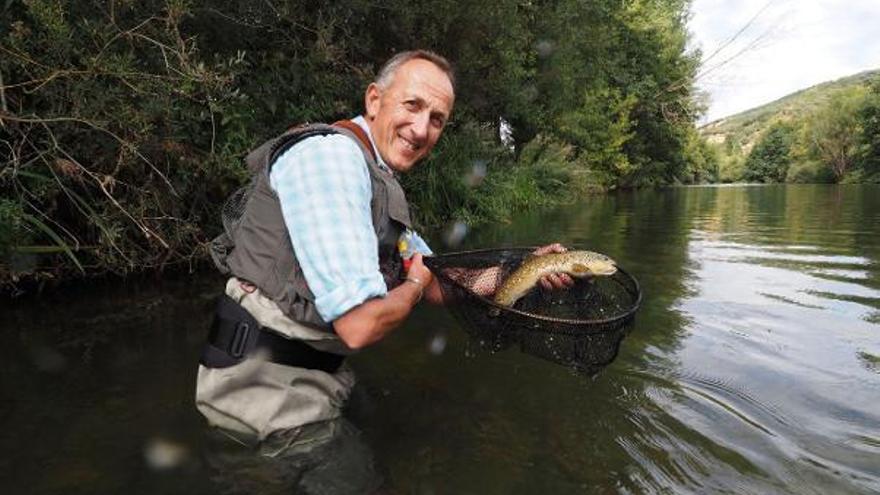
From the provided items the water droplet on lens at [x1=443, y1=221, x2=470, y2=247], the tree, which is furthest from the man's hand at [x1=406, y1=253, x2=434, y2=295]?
the tree

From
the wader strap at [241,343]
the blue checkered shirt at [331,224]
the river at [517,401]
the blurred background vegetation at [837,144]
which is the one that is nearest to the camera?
the blue checkered shirt at [331,224]

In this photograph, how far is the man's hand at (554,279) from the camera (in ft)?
12.0

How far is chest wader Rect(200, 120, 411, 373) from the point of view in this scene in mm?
2551

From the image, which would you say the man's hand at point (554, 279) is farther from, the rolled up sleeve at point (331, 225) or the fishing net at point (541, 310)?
the rolled up sleeve at point (331, 225)

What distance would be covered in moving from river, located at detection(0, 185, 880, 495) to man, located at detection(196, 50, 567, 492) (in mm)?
597

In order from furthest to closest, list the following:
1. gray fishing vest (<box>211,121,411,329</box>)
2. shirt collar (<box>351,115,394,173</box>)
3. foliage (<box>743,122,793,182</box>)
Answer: foliage (<box>743,122,793,182</box>) < shirt collar (<box>351,115,394,173</box>) < gray fishing vest (<box>211,121,411,329</box>)

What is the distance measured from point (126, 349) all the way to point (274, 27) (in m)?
4.46

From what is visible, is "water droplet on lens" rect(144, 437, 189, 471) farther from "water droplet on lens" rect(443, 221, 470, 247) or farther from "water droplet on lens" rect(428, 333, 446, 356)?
"water droplet on lens" rect(443, 221, 470, 247)

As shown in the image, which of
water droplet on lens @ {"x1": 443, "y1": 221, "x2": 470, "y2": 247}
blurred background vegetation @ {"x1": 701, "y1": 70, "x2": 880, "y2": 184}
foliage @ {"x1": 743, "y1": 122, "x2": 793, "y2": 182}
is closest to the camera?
water droplet on lens @ {"x1": 443, "y1": 221, "x2": 470, "y2": 247}

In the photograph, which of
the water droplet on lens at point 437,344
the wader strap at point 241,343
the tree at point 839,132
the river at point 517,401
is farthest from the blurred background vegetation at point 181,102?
the tree at point 839,132

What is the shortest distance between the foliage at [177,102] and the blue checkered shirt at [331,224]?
340cm

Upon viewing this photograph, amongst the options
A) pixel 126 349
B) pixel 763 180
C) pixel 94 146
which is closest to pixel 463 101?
pixel 94 146

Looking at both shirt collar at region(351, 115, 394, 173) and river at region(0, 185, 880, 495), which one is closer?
shirt collar at region(351, 115, 394, 173)

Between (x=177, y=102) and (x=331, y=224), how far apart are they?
495cm
